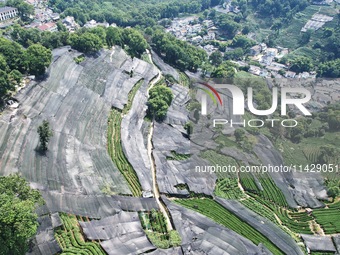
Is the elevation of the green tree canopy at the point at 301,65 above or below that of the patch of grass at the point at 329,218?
above

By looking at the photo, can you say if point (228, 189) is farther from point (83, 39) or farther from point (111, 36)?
point (111, 36)

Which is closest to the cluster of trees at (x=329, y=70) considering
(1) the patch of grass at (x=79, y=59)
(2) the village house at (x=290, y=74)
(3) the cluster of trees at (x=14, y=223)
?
(2) the village house at (x=290, y=74)

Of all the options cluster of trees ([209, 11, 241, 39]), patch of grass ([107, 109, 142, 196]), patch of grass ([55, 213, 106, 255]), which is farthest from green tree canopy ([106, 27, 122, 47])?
cluster of trees ([209, 11, 241, 39])

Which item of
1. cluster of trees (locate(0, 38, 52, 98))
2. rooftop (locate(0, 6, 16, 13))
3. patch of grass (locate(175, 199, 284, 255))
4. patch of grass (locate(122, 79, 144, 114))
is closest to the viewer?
patch of grass (locate(175, 199, 284, 255))

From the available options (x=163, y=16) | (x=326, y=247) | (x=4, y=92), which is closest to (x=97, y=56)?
(x=4, y=92)

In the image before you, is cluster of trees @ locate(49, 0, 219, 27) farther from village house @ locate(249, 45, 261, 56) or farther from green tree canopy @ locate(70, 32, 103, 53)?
green tree canopy @ locate(70, 32, 103, 53)

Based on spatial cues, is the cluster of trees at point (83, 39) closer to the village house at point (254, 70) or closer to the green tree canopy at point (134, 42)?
the green tree canopy at point (134, 42)

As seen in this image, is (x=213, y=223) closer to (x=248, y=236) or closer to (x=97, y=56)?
(x=248, y=236)
